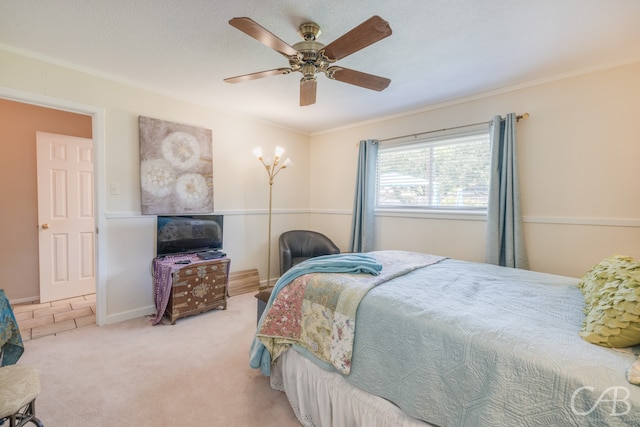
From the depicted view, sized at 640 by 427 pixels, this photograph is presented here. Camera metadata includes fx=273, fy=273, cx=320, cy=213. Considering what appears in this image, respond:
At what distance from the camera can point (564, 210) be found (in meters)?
2.49

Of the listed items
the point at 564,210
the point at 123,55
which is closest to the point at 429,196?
the point at 564,210

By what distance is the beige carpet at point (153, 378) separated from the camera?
160 centimetres

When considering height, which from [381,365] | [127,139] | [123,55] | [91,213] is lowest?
[381,365]

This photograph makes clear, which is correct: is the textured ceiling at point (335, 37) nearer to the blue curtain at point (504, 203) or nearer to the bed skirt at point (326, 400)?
the blue curtain at point (504, 203)

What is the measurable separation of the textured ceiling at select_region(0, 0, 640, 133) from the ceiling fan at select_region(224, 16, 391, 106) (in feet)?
0.54

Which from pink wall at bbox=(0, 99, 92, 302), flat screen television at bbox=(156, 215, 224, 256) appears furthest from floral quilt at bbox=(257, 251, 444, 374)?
pink wall at bbox=(0, 99, 92, 302)

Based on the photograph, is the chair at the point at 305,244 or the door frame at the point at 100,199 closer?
the door frame at the point at 100,199

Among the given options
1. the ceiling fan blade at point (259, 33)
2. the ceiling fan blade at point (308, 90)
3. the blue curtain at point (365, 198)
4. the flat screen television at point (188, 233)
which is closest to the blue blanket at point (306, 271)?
the ceiling fan blade at point (308, 90)

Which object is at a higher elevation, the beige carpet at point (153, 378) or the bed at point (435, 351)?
the bed at point (435, 351)

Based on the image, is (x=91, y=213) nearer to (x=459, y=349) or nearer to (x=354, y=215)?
(x=354, y=215)

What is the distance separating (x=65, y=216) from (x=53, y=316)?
4.04ft

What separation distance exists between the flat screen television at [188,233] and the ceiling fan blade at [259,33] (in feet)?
7.36

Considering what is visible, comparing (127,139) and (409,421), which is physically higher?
(127,139)

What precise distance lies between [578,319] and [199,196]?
11.1ft
